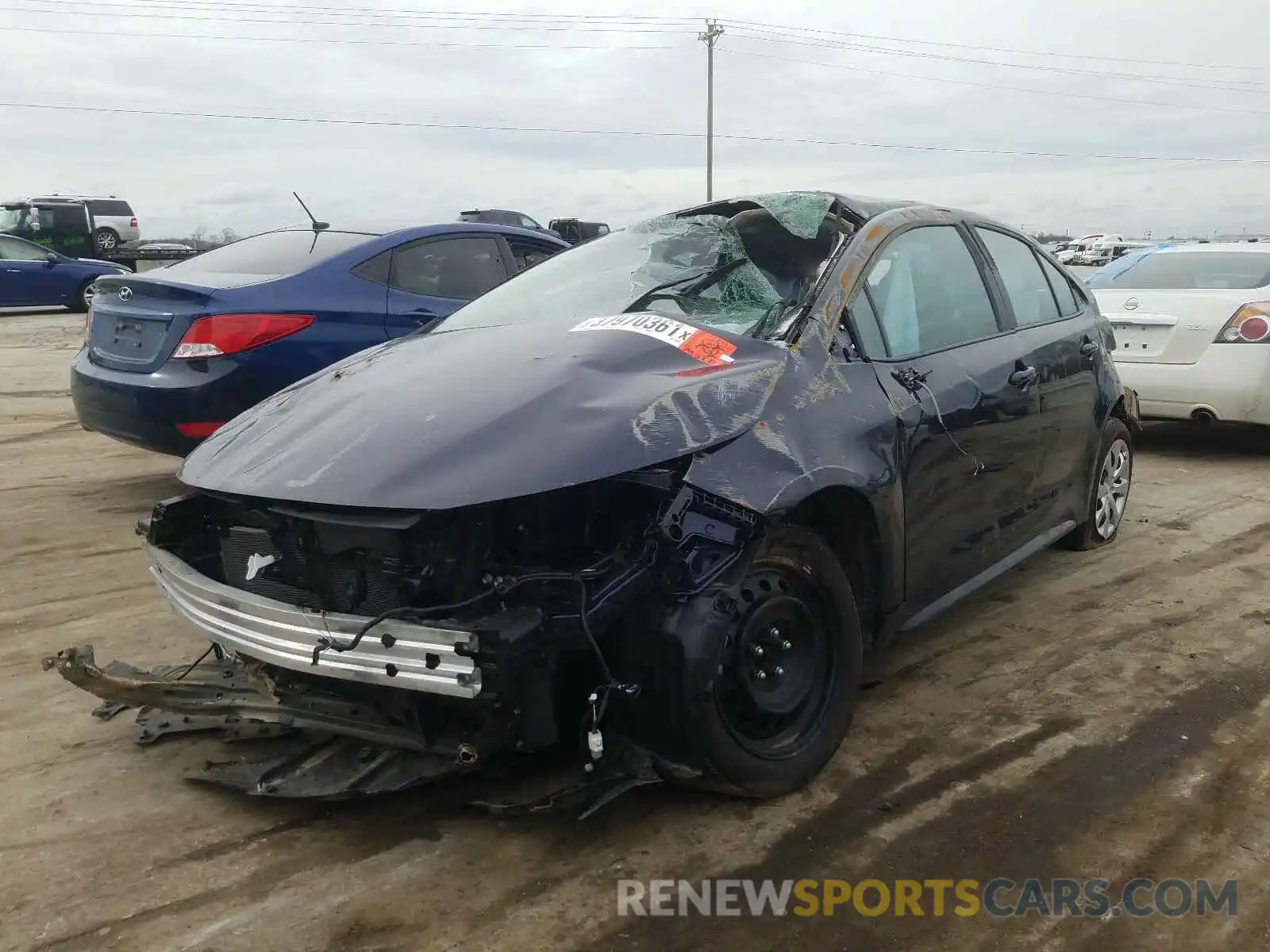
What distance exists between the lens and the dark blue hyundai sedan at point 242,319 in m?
5.13

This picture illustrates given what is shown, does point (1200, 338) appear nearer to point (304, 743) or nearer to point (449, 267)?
point (449, 267)

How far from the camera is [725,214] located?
3.85 meters

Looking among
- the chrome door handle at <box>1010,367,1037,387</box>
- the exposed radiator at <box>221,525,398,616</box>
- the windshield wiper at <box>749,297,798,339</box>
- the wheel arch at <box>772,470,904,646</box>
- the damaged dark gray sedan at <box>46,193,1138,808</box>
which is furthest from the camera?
the chrome door handle at <box>1010,367,1037,387</box>

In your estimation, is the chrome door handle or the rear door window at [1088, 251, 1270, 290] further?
the rear door window at [1088, 251, 1270, 290]

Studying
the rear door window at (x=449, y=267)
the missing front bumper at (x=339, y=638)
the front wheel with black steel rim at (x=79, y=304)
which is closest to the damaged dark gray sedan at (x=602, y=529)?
the missing front bumper at (x=339, y=638)

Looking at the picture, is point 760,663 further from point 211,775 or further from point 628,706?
point 211,775

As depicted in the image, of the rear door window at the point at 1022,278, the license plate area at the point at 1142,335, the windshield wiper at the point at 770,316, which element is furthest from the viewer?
the license plate area at the point at 1142,335

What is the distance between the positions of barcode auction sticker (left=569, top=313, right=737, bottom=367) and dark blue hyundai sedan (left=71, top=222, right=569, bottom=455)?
2.57 m

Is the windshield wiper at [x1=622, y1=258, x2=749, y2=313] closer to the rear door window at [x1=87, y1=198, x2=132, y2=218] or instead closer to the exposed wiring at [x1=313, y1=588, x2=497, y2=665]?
the exposed wiring at [x1=313, y1=588, x2=497, y2=665]

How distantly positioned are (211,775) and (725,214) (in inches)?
99.2

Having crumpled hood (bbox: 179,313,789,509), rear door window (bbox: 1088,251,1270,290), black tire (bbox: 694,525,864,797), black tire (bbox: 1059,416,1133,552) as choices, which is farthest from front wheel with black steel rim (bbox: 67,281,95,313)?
black tire (bbox: 694,525,864,797)

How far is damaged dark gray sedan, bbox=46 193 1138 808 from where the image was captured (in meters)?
2.47

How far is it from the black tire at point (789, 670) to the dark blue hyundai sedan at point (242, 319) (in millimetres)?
3338

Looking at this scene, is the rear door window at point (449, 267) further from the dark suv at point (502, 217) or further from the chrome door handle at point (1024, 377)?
the dark suv at point (502, 217)
